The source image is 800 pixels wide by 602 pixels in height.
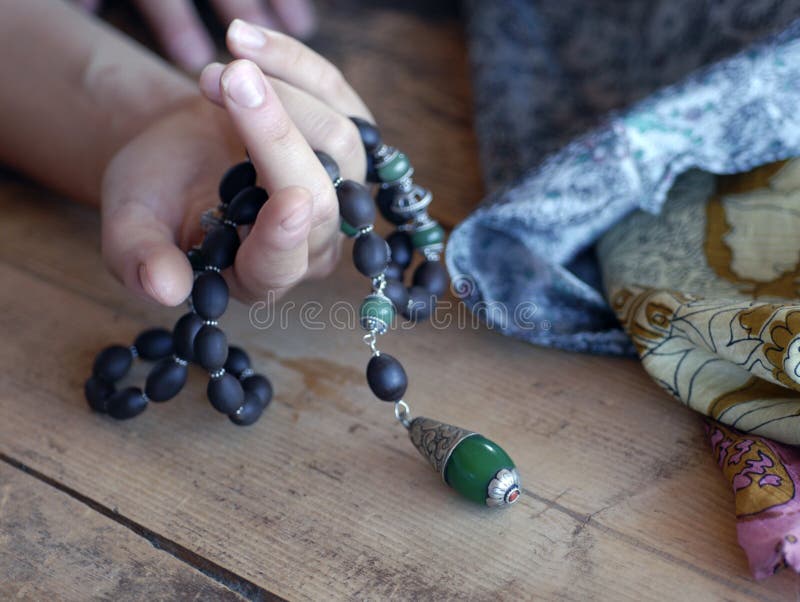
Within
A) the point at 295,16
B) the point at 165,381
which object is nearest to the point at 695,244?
the point at 165,381

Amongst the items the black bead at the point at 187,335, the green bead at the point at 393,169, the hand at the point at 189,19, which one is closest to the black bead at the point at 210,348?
the black bead at the point at 187,335

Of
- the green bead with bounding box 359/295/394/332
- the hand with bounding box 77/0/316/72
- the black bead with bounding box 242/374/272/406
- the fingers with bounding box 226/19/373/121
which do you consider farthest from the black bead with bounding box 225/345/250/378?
the hand with bounding box 77/0/316/72

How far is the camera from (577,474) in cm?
66

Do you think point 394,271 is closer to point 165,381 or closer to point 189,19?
point 165,381

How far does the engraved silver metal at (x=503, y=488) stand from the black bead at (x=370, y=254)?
0.19 meters

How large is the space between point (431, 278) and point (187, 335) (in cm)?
22

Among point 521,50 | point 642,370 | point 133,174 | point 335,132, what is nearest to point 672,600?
point 642,370

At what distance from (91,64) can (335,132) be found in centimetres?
36

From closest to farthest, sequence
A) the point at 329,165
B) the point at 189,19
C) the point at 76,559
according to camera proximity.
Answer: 1. the point at 76,559
2. the point at 329,165
3. the point at 189,19

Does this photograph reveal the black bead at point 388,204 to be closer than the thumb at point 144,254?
No

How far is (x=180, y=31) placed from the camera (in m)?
1.14

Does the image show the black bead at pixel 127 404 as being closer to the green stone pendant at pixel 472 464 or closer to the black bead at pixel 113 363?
the black bead at pixel 113 363

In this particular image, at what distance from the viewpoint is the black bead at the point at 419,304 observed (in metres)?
0.74

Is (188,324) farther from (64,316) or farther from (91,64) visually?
(91,64)
